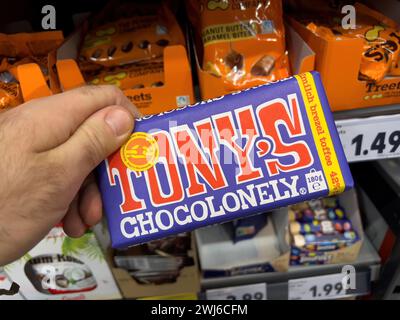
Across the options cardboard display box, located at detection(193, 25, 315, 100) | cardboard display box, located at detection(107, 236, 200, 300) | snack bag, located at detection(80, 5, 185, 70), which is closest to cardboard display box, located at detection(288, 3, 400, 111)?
cardboard display box, located at detection(193, 25, 315, 100)

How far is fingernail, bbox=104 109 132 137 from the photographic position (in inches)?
24.7

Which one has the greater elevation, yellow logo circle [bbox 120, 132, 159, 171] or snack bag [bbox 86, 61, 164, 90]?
snack bag [bbox 86, 61, 164, 90]

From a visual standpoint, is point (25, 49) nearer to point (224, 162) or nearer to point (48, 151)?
point (48, 151)

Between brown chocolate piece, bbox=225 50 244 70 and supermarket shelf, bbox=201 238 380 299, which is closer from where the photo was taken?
brown chocolate piece, bbox=225 50 244 70

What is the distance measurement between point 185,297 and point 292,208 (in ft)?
1.38

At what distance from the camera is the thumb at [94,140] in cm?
60

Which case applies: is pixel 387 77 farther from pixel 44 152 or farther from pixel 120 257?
pixel 120 257

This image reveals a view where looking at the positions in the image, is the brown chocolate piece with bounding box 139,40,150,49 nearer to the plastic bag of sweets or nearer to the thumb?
the plastic bag of sweets

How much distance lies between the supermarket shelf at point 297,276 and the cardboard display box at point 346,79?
0.55m

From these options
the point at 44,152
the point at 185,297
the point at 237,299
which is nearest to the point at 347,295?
the point at 237,299

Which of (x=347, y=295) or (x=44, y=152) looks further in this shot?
(x=347, y=295)

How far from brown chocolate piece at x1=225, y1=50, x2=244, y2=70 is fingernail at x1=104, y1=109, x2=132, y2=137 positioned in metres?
0.28

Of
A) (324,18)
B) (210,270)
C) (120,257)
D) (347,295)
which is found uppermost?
(324,18)

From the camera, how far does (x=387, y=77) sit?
0.75m
